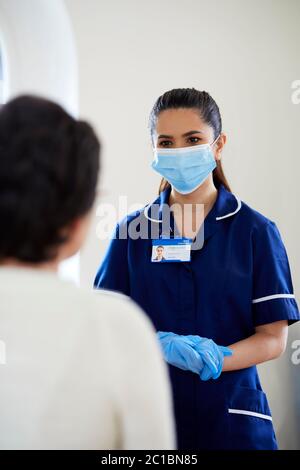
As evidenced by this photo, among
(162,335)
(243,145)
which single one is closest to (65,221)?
(162,335)

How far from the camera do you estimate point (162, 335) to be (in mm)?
1489

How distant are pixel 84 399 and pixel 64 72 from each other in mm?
1677

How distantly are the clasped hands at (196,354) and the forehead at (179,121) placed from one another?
593 millimetres

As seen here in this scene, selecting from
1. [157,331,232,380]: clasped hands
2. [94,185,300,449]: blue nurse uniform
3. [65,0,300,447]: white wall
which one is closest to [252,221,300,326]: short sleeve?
[94,185,300,449]: blue nurse uniform

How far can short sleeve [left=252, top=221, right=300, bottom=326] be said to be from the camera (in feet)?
4.96

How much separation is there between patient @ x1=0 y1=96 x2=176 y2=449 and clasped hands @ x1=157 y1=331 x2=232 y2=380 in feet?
2.36

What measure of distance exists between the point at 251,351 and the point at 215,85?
1254 mm

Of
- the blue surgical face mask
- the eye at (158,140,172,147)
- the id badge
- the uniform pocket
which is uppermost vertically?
the eye at (158,140,172,147)

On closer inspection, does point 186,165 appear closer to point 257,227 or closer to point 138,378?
point 257,227

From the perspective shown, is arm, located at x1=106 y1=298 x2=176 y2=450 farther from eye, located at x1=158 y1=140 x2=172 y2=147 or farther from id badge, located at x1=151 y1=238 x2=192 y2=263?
eye, located at x1=158 y1=140 x2=172 y2=147
